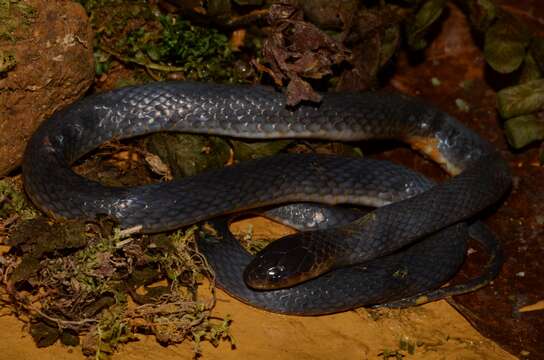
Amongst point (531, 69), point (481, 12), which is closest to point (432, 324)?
point (531, 69)

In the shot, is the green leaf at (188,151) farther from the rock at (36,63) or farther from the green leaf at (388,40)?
the green leaf at (388,40)

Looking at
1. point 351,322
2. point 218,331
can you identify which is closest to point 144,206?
point 218,331

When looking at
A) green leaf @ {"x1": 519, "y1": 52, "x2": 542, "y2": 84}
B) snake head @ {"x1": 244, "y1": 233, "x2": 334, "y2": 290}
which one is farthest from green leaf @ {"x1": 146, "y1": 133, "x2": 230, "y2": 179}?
green leaf @ {"x1": 519, "y1": 52, "x2": 542, "y2": 84}

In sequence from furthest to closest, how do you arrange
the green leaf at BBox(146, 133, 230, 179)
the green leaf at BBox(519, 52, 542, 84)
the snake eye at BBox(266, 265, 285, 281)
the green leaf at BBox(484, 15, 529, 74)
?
1. the green leaf at BBox(519, 52, 542, 84)
2. the green leaf at BBox(484, 15, 529, 74)
3. the green leaf at BBox(146, 133, 230, 179)
4. the snake eye at BBox(266, 265, 285, 281)

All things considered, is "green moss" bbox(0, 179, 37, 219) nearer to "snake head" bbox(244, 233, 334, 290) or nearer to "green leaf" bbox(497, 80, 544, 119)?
"snake head" bbox(244, 233, 334, 290)

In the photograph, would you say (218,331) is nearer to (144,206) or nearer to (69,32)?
(144,206)

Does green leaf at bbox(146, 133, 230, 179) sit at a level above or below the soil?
above
